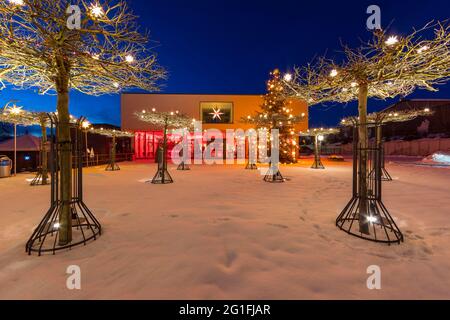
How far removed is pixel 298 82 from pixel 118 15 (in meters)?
3.26

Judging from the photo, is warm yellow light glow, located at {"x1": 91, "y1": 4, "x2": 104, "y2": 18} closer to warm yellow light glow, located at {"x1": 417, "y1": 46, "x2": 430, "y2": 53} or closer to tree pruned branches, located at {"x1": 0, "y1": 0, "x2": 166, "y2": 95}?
tree pruned branches, located at {"x1": 0, "y1": 0, "x2": 166, "y2": 95}

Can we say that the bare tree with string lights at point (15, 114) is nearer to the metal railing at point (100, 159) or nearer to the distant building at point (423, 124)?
the metal railing at point (100, 159)

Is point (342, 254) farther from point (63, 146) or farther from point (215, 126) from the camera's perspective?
point (215, 126)

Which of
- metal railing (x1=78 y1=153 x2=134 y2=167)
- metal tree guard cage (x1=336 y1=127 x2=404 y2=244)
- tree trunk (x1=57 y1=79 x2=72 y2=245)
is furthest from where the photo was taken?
metal railing (x1=78 y1=153 x2=134 y2=167)

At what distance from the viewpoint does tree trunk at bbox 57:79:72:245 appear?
3289 millimetres

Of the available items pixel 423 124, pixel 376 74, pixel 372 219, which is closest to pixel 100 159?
pixel 372 219

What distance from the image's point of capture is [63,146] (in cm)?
332

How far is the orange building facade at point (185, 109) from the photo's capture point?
23484 millimetres

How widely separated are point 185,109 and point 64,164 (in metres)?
20.9

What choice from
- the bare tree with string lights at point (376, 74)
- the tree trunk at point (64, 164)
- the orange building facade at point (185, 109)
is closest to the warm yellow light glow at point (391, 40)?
the bare tree with string lights at point (376, 74)

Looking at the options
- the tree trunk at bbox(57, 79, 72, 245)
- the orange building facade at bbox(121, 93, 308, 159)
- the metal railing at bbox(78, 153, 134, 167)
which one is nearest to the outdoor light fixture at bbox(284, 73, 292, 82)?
the tree trunk at bbox(57, 79, 72, 245)

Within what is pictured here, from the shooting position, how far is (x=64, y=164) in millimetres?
3346
